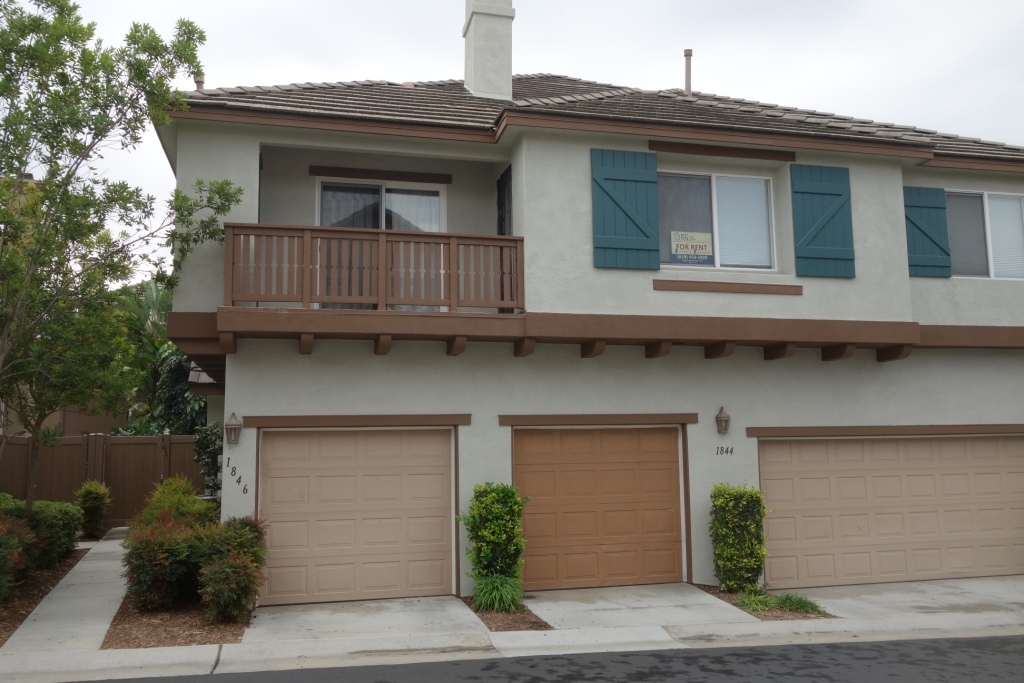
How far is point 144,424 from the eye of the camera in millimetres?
22406

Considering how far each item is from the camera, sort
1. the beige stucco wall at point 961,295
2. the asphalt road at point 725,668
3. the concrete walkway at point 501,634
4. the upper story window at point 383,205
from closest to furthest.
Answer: the asphalt road at point 725,668
the concrete walkway at point 501,634
the upper story window at point 383,205
the beige stucco wall at point 961,295

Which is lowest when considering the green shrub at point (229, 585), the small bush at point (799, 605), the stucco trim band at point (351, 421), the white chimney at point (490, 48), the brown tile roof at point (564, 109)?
the small bush at point (799, 605)

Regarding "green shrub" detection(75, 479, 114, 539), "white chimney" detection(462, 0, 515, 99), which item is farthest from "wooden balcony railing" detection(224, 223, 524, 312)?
"green shrub" detection(75, 479, 114, 539)

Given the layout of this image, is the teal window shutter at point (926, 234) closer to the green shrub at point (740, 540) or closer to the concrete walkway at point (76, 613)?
the green shrub at point (740, 540)

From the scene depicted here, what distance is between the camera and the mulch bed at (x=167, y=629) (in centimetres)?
898

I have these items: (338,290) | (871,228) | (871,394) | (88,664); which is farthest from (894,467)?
(88,664)

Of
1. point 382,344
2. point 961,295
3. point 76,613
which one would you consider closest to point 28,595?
point 76,613

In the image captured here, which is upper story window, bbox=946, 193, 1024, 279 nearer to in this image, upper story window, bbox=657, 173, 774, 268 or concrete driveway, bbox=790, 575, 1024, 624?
upper story window, bbox=657, 173, 774, 268

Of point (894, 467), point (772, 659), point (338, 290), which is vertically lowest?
point (772, 659)

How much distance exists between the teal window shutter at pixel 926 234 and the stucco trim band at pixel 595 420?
4.42 metres

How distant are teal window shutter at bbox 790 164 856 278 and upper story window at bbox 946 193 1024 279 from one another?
2419mm

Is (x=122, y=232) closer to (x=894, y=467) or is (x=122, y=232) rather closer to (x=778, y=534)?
(x=778, y=534)

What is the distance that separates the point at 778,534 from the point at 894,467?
216cm

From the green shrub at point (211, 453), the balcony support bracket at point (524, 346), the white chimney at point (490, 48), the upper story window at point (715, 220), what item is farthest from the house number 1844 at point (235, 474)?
the white chimney at point (490, 48)
